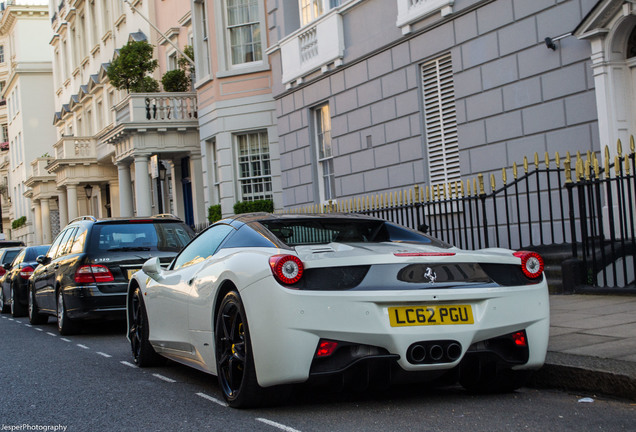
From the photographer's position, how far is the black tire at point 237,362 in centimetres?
554

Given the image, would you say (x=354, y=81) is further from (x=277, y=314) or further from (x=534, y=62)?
(x=277, y=314)

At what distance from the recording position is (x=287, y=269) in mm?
5328

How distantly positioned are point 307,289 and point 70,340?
6.81 metres

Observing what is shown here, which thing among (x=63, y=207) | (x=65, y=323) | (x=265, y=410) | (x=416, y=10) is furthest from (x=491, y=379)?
(x=63, y=207)

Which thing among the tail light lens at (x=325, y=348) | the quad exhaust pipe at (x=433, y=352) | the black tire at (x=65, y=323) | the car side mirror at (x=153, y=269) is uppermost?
the car side mirror at (x=153, y=269)

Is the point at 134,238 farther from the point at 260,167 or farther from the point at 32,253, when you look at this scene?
the point at 260,167

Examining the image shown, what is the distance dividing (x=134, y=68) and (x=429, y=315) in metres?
23.6

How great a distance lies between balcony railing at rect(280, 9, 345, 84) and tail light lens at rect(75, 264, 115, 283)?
745 centimetres

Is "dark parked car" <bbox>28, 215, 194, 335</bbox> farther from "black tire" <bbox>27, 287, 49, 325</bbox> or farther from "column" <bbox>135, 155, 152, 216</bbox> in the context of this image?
"column" <bbox>135, 155, 152, 216</bbox>

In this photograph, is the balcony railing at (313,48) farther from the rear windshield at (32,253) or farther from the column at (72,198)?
the column at (72,198)

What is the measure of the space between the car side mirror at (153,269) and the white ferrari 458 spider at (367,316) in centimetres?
142

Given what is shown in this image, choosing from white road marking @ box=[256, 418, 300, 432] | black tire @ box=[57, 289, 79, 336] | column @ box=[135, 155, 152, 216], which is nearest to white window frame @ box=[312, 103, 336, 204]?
black tire @ box=[57, 289, 79, 336]

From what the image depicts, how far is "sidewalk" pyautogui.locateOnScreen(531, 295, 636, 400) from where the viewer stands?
219 inches

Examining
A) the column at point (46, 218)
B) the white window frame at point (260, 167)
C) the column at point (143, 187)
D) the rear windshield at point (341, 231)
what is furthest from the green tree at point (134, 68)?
the column at point (46, 218)
